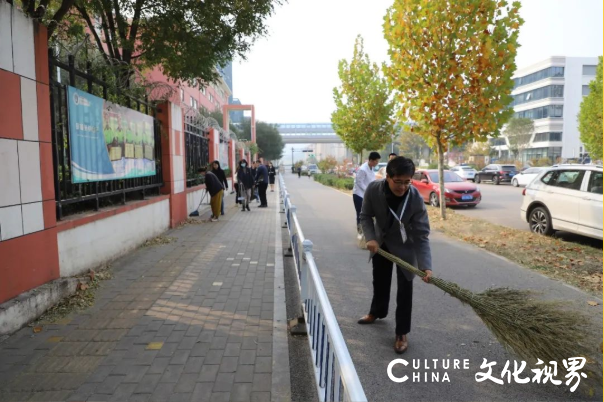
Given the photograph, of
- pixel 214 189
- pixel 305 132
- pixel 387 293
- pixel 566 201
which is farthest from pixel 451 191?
pixel 305 132

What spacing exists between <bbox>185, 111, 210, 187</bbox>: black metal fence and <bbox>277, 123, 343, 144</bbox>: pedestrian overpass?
69857 millimetres

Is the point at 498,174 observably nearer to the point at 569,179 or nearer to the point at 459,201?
the point at 459,201

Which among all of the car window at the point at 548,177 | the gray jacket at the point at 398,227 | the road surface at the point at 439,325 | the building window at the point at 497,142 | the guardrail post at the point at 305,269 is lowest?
the road surface at the point at 439,325

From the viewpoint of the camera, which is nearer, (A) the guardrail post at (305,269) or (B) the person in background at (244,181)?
(A) the guardrail post at (305,269)

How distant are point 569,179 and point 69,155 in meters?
8.72

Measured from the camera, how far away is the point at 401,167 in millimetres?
3467

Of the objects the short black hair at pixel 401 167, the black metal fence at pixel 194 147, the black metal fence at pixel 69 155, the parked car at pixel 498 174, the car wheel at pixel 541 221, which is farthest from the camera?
the parked car at pixel 498 174

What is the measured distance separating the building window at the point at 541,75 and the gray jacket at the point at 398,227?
74787mm

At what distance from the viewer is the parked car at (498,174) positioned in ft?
102

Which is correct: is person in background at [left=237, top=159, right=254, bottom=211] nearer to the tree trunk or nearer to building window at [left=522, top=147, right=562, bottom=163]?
the tree trunk

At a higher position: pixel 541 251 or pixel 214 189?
pixel 214 189

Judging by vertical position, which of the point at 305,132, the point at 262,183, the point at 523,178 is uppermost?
the point at 305,132

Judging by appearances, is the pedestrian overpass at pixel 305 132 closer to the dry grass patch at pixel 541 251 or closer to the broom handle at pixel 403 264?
the dry grass patch at pixel 541 251

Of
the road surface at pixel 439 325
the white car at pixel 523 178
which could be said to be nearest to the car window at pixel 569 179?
the road surface at pixel 439 325
